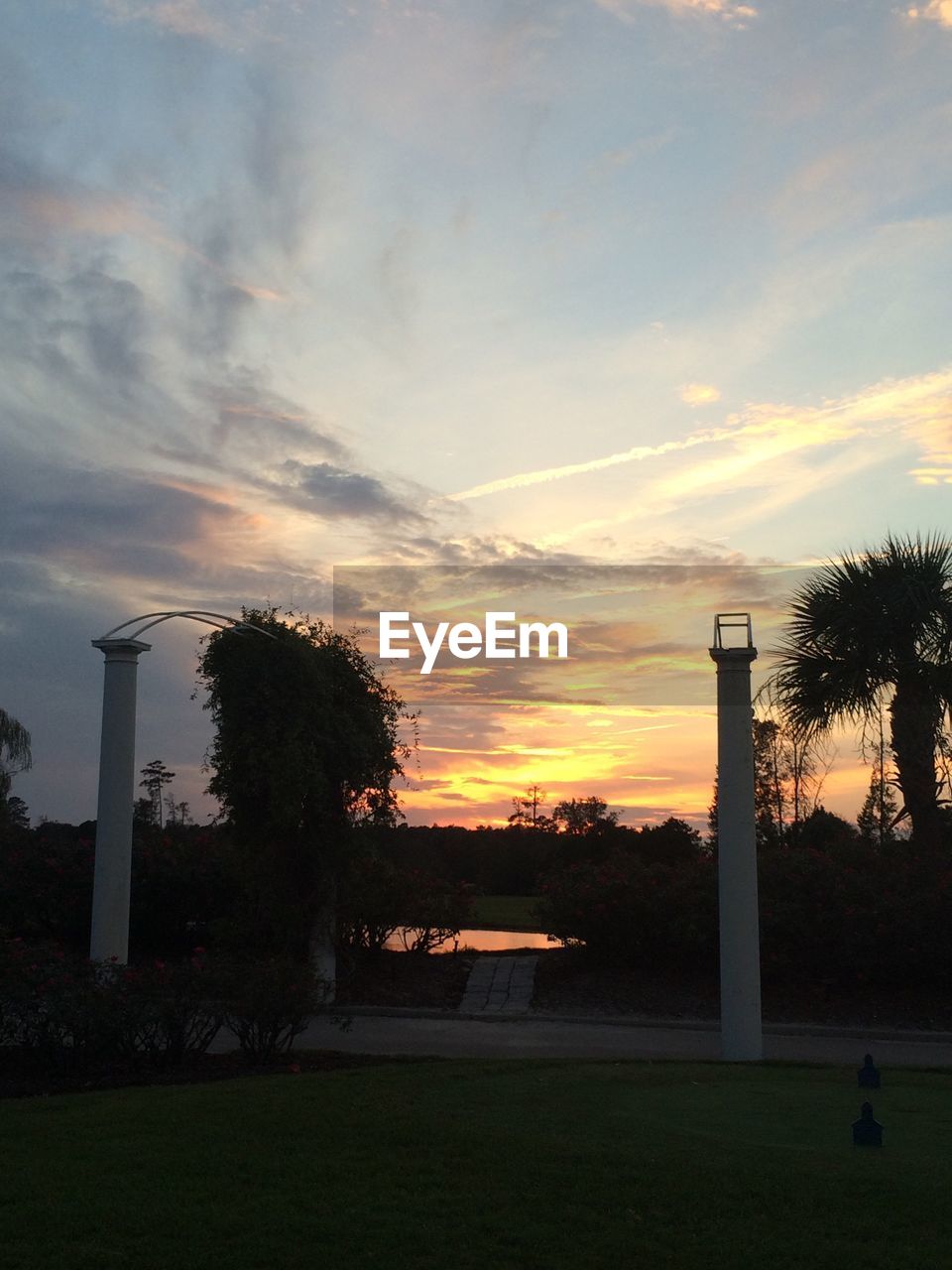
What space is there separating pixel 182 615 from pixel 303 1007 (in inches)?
176

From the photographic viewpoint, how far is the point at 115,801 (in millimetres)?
12102

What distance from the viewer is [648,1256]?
16.5 ft

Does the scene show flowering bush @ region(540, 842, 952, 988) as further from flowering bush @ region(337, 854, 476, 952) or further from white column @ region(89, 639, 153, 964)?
white column @ region(89, 639, 153, 964)

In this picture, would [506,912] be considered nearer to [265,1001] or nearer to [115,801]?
[115,801]

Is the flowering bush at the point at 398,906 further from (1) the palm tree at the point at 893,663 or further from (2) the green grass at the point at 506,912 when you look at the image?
(1) the palm tree at the point at 893,663

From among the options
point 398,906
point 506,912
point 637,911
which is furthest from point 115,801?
point 506,912

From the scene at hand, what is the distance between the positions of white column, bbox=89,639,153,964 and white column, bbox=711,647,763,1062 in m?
6.01

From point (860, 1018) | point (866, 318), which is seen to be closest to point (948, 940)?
point (860, 1018)

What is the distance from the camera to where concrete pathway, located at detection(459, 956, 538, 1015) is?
15.6 metres

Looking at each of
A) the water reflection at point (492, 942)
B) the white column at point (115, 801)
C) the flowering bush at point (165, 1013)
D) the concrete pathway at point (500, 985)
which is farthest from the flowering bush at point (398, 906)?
the flowering bush at point (165, 1013)

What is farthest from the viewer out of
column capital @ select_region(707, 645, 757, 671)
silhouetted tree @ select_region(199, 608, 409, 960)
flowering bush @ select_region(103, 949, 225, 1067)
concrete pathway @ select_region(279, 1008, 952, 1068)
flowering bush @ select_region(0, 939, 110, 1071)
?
silhouetted tree @ select_region(199, 608, 409, 960)

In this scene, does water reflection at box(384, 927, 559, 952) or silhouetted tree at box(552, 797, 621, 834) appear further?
silhouetted tree at box(552, 797, 621, 834)

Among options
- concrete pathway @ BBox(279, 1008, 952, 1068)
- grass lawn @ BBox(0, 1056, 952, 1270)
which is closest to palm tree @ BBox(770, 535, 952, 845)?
concrete pathway @ BBox(279, 1008, 952, 1068)

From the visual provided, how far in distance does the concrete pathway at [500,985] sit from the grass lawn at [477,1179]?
23.3 feet
